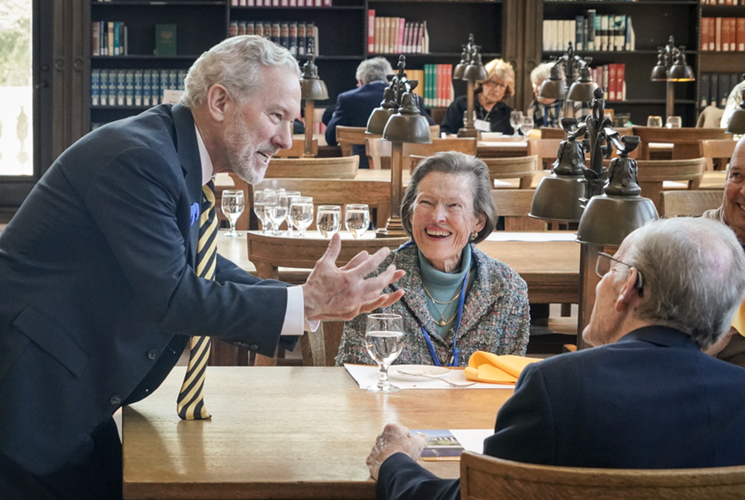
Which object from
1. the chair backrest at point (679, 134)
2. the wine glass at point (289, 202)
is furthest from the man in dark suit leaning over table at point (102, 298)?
the chair backrest at point (679, 134)

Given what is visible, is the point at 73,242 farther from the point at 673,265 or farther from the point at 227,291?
the point at 673,265

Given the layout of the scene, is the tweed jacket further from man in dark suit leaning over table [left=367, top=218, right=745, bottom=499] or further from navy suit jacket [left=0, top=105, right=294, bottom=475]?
man in dark suit leaning over table [left=367, top=218, right=745, bottom=499]

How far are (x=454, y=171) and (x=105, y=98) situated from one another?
21.7ft

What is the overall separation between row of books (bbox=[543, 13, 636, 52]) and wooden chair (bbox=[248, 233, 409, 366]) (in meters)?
6.63

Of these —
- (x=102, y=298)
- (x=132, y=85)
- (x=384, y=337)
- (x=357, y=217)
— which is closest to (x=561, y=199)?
(x=384, y=337)

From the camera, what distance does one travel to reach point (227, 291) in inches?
66.2

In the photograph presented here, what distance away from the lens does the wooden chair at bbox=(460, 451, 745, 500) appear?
3.42 ft

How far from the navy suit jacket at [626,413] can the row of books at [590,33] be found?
7849 mm

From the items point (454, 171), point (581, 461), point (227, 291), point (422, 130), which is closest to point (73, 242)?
point (227, 291)

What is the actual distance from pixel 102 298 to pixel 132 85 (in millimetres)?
7232

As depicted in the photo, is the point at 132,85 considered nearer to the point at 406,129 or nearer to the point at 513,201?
the point at 513,201

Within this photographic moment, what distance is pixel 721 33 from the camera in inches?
352

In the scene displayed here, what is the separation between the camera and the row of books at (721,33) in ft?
29.3

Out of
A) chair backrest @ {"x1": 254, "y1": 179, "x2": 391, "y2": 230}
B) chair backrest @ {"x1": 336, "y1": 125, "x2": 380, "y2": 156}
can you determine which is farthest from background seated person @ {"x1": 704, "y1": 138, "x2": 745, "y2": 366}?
chair backrest @ {"x1": 336, "y1": 125, "x2": 380, "y2": 156}
